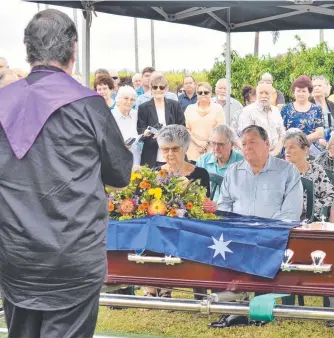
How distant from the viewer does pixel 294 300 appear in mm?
6117

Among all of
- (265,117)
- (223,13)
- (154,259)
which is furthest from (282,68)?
(154,259)

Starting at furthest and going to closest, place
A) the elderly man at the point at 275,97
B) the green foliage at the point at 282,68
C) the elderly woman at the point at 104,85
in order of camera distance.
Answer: the green foliage at the point at 282,68, the elderly man at the point at 275,97, the elderly woman at the point at 104,85

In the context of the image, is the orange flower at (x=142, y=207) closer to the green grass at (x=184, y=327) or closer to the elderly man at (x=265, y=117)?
the green grass at (x=184, y=327)

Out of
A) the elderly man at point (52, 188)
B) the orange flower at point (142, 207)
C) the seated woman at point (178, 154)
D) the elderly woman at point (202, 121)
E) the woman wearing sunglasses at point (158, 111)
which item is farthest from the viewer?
the elderly woman at point (202, 121)

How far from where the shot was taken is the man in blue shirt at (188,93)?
10477 mm

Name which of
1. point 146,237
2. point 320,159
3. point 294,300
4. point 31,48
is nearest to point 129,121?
point 320,159

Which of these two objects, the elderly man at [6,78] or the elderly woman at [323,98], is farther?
the elderly woman at [323,98]

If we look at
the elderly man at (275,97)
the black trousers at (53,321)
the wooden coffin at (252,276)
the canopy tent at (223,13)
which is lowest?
the wooden coffin at (252,276)

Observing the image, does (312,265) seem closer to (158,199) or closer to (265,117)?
(158,199)

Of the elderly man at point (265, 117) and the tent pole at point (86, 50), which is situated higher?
the tent pole at point (86, 50)

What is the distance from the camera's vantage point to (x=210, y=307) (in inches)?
186

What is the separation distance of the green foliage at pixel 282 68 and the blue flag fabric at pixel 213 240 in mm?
10456

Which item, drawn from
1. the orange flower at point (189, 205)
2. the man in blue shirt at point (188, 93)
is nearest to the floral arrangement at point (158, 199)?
the orange flower at point (189, 205)

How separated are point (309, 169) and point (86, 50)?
188cm
